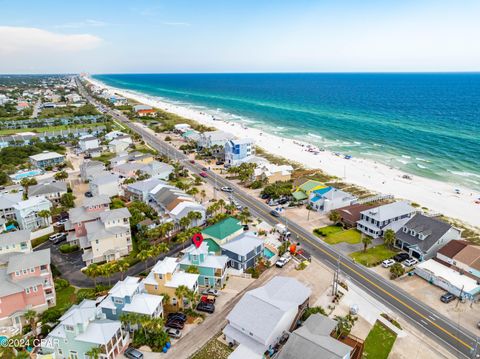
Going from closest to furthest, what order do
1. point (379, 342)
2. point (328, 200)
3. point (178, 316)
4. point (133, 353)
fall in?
point (133, 353) < point (379, 342) < point (178, 316) < point (328, 200)

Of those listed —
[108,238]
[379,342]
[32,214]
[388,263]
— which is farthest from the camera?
[32,214]

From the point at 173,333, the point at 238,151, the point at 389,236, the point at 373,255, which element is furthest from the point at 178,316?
the point at 238,151

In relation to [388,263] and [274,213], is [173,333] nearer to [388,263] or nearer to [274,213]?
[388,263]

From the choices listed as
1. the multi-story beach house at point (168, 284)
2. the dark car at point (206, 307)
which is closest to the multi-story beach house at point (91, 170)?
the multi-story beach house at point (168, 284)

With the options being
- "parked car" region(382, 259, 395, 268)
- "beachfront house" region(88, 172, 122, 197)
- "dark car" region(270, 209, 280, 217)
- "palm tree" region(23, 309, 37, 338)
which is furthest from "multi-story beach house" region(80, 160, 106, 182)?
"parked car" region(382, 259, 395, 268)

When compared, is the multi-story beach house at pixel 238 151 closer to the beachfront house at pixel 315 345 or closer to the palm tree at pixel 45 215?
the palm tree at pixel 45 215

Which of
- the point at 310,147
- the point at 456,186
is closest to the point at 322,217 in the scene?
the point at 456,186

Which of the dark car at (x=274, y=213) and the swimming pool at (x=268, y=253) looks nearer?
the swimming pool at (x=268, y=253)
